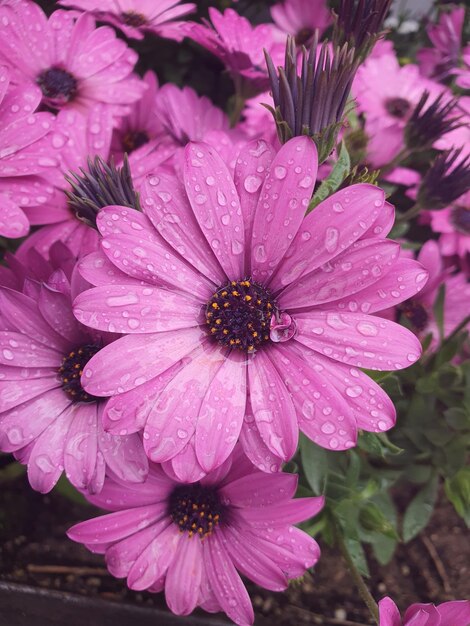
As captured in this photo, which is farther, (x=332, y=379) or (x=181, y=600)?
(x=181, y=600)

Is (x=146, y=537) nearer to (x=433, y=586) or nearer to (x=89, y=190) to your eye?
(x=89, y=190)

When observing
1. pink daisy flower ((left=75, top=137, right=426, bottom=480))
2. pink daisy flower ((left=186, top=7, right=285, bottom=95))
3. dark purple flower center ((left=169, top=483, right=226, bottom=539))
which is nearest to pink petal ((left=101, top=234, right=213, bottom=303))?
pink daisy flower ((left=75, top=137, right=426, bottom=480))

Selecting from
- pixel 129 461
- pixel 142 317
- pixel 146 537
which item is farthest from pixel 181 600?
pixel 142 317

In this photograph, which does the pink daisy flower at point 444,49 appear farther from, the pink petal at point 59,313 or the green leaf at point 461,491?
the pink petal at point 59,313

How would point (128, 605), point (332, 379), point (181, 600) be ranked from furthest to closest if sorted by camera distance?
point (128, 605), point (181, 600), point (332, 379)

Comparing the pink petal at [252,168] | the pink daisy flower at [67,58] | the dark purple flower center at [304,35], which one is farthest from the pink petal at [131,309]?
the dark purple flower center at [304,35]

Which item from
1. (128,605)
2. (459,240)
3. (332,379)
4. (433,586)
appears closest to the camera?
(332,379)

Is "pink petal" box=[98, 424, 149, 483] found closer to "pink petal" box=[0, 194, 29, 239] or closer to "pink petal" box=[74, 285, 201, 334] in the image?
"pink petal" box=[74, 285, 201, 334]
